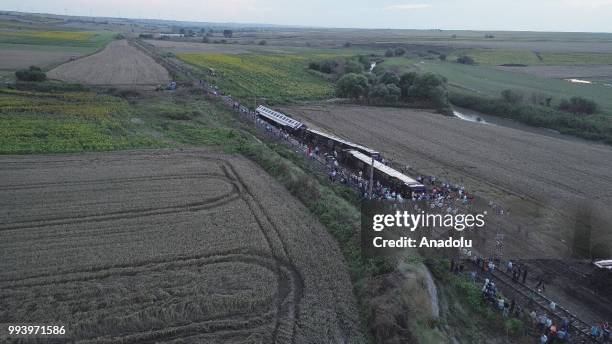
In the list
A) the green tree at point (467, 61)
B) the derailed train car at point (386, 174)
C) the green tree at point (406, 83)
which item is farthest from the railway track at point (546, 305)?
the green tree at point (467, 61)

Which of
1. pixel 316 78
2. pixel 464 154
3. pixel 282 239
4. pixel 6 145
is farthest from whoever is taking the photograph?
pixel 316 78

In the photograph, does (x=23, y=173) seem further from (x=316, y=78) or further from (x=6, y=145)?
(x=316, y=78)

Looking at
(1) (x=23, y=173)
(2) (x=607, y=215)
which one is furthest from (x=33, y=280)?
(2) (x=607, y=215)

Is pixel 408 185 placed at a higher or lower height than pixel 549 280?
higher

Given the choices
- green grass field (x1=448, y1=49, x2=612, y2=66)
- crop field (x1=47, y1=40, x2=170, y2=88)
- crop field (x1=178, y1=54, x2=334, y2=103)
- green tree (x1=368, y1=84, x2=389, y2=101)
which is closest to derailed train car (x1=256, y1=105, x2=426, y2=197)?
crop field (x1=178, y1=54, x2=334, y2=103)

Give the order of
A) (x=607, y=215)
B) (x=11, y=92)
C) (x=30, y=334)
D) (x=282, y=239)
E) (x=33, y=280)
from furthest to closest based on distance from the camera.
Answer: (x=11, y=92) < (x=607, y=215) < (x=282, y=239) < (x=33, y=280) < (x=30, y=334)

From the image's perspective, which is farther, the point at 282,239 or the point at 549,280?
the point at 282,239

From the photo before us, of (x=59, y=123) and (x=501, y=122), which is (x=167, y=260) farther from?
(x=501, y=122)

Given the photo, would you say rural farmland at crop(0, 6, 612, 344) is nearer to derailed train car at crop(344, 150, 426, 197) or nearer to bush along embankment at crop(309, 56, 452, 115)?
derailed train car at crop(344, 150, 426, 197)
